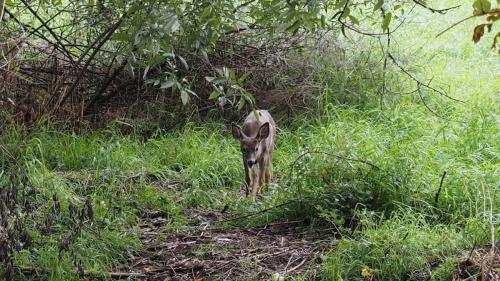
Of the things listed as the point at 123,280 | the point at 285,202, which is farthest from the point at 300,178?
the point at 123,280

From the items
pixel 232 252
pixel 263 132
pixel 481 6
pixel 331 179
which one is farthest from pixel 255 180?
pixel 481 6

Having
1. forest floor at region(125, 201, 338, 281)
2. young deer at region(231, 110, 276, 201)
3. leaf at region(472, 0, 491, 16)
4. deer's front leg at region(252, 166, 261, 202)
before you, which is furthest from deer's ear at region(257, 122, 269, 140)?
leaf at region(472, 0, 491, 16)

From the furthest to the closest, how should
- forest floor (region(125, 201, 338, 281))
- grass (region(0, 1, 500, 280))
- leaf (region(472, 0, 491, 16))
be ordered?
forest floor (region(125, 201, 338, 281)), grass (region(0, 1, 500, 280)), leaf (region(472, 0, 491, 16))

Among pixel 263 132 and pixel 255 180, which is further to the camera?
pixel 263 132

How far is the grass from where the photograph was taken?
5.08m

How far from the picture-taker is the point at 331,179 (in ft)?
20.5

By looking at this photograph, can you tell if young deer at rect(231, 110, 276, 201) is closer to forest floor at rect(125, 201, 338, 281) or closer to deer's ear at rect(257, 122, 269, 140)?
deer's ear at rect(257, 122, 269, 140)

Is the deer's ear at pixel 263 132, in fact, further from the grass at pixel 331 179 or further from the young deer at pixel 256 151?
the grass at pixel 331 179

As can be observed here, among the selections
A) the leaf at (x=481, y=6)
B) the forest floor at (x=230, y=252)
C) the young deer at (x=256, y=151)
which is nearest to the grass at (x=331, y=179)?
the forest floor at (x=230, y=252)

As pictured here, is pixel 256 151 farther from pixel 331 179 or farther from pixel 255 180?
pixel 331 179

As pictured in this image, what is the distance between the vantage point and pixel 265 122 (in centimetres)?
775

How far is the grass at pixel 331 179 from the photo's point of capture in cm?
508

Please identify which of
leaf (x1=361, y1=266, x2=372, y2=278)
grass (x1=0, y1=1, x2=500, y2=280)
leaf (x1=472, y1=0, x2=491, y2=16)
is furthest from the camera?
grass (x1=0, y1=1, x2=500, y2=280)

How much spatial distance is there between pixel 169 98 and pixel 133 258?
13.4ft
